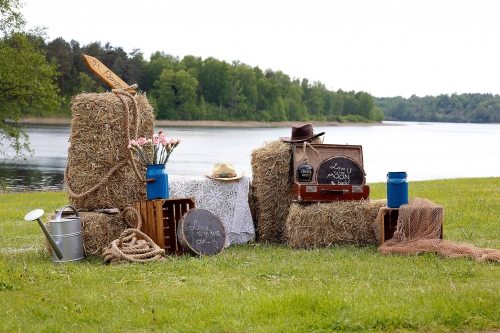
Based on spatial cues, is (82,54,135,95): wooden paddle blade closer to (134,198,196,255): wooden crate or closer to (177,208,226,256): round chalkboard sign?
(134,198,196,255): wooden crate

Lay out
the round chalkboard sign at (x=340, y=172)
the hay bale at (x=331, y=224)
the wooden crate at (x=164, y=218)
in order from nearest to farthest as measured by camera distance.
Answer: the wooden crate at (x=164, y=218) → the hay bale at (x=331, y=224) → the round chalkboard sign at (x=340, y=172)

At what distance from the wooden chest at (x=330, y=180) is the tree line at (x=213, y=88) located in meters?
59.1

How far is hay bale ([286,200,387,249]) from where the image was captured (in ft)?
27.3

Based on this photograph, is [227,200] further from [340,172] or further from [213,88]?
[213,88]

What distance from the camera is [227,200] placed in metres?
9.23

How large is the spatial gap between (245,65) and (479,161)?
212 feet

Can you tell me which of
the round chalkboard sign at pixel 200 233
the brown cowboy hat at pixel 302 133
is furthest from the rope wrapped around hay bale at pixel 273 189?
the round chalkboard sign at pixel 200 233

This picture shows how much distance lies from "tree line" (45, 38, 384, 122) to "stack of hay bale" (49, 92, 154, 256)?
58588mm

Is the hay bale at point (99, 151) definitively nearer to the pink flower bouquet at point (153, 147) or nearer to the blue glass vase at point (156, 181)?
the pink flower bouquet at point (153, 147)

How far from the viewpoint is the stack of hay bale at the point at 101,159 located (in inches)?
321

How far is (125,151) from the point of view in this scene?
830 cm

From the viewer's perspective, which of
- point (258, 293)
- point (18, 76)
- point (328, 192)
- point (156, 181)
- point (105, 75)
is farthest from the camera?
point (18, 76)

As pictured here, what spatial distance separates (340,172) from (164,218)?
267 cm

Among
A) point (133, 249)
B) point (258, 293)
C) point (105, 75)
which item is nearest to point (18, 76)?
point (105, 75)
